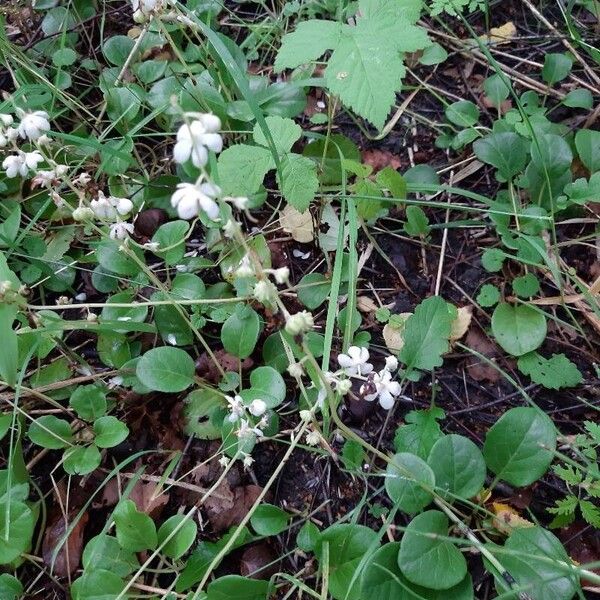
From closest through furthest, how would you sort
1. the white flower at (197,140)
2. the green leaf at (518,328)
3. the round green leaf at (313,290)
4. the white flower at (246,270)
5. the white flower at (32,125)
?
the white flower at (197,140) < the white flower at (246,270) < the white flower at (32,125) < the green leaf at (518,328) < the round green leaf at (313,290)

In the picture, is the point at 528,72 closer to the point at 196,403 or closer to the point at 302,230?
the point at 302,230

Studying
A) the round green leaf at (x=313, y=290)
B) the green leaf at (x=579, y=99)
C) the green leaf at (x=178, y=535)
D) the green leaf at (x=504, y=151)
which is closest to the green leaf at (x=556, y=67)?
the green leaf at (x=579, y=99)

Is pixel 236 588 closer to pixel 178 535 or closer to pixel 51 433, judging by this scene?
pixel 178 535

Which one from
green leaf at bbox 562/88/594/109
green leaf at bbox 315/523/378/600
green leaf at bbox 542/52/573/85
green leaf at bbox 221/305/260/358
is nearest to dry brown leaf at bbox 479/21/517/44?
green leaf at bbox 542/52/573/85

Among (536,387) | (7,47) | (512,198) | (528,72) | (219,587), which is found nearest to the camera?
(219,587)

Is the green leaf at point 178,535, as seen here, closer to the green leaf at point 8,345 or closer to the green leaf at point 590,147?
the green leaf at point 8,345

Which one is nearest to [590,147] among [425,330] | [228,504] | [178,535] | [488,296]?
[488,296]

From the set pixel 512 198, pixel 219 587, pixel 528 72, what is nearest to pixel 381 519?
pixel 219 587
